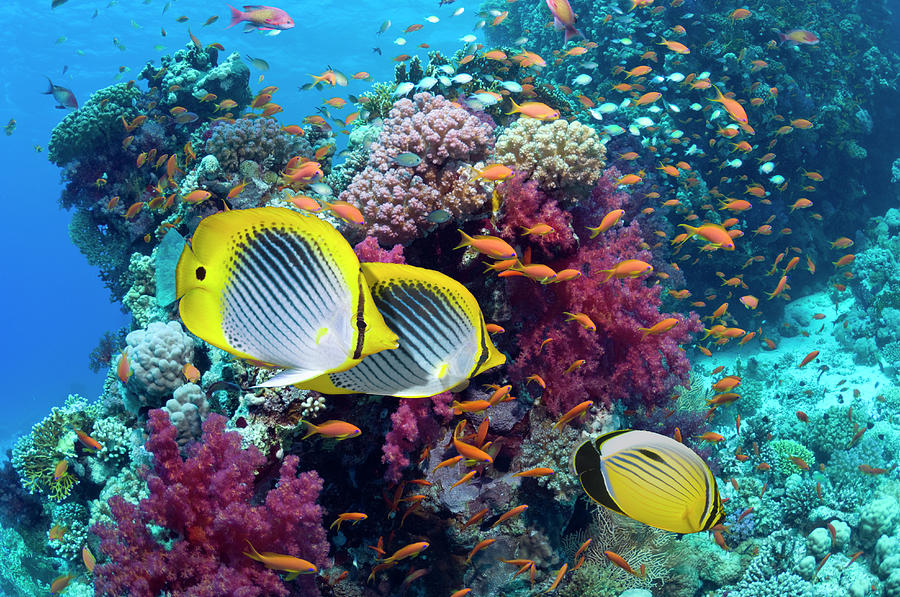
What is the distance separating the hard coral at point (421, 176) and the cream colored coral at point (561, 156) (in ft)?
1.85

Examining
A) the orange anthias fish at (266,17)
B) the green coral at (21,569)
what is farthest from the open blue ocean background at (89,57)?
the green coral at (21,569)

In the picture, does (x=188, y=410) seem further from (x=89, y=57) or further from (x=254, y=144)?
(x=89, y=57)

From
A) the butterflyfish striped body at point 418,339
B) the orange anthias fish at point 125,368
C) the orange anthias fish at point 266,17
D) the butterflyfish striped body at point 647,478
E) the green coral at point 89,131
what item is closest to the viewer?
the butterflyfish striped body at point 418,339

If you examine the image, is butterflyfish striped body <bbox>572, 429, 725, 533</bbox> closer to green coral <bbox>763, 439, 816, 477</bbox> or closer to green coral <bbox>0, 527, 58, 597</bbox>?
green coral <bbox>763, 439, 816, 477</bbox>

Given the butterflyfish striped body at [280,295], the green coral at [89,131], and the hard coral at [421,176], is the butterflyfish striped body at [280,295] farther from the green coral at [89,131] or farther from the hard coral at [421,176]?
the green coral at [89,131]

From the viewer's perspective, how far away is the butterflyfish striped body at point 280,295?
1.01 meters

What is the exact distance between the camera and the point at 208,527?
291 cm

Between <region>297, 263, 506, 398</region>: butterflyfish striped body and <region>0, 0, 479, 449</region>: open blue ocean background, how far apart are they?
2564cm

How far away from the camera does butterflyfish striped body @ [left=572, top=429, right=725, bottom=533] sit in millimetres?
1692

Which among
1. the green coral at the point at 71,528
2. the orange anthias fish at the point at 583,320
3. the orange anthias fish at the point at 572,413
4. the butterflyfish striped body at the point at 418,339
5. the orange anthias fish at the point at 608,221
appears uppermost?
the butterflyfish striped body at the point at 418,339

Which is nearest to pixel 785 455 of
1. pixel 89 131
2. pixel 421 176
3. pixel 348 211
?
pixel 421 176

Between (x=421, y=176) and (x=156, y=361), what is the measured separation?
3402 millimetres

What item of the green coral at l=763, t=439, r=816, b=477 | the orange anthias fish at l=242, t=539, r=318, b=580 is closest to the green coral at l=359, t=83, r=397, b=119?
the orange anthias fish at l=242, t=539, r=318, b=580

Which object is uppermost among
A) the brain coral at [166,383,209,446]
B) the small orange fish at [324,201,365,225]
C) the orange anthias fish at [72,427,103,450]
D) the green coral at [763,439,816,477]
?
the small orange fish at [324,201,365,225]
